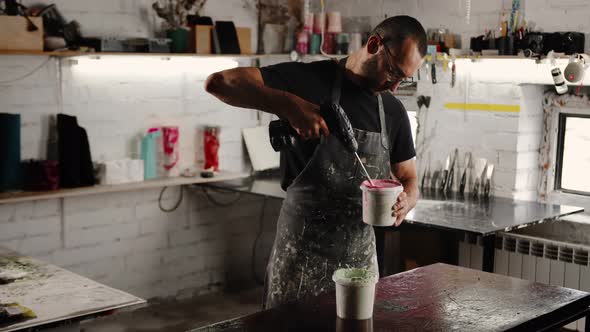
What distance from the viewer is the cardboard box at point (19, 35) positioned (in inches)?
165

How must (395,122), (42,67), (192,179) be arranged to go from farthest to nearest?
(192,179) → (42,67) → (395,122)

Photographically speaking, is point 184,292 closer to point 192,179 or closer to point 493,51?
point 192,179

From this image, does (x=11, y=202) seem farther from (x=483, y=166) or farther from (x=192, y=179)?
(x=483, y=166)

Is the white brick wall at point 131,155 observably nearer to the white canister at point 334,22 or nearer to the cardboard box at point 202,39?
the cardboard box at point 202,39

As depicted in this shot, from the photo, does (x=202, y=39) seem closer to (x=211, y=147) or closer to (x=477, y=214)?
(x=211, y=147)

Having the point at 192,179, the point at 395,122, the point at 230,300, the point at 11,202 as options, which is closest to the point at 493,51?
the point at 395,122

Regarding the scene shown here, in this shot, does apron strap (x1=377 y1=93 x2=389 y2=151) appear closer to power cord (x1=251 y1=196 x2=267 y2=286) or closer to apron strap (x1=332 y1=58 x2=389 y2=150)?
apron strap (x1=332 y1=58 x2=389 y2=150)

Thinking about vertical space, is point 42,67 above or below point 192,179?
above

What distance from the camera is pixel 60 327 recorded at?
2.70 metres

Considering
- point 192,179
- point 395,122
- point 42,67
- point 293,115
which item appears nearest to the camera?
point 293,115

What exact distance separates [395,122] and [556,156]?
204 centimetres

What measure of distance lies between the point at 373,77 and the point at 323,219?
1.89 feet

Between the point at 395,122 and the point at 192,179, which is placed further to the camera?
the point at 192,179

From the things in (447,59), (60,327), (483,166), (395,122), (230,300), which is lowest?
(230,300)
